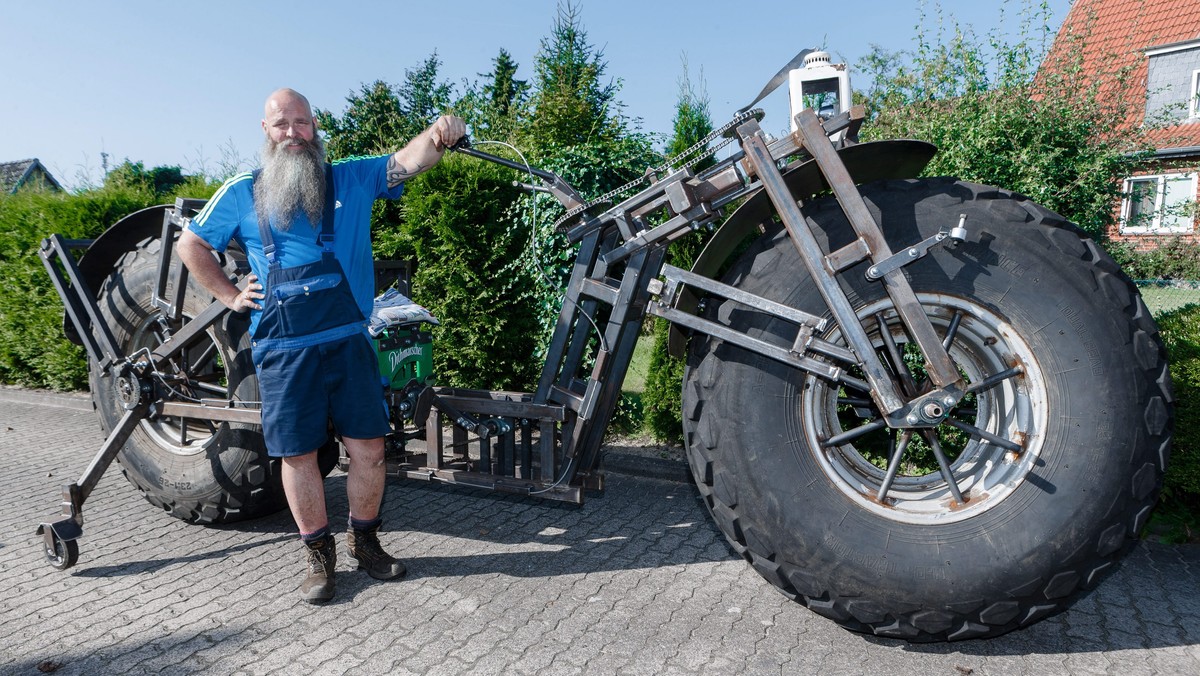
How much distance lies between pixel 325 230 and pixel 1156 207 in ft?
48.9

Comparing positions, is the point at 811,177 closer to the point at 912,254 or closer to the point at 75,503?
the point at 912,254

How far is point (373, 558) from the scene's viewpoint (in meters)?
3.01

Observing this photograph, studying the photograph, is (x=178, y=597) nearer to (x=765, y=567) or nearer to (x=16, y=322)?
(x=765, y=567)

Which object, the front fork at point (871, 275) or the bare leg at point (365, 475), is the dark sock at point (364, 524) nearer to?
the bare leg at point (365, 475)

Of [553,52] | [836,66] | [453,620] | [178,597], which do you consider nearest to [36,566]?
[178,597]

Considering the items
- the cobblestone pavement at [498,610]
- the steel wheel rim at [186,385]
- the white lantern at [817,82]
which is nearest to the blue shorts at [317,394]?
the cobblestone pavement at [498,610]

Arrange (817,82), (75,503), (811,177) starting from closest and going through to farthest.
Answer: (811,177) < (817,82) < (75,503)

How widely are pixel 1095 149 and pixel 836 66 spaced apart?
3.20 metres

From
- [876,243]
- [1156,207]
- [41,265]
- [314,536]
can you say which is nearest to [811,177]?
[876,243]

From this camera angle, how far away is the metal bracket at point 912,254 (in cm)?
219

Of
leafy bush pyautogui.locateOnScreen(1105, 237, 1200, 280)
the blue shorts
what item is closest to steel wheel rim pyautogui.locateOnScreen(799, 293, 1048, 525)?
the blue shorts

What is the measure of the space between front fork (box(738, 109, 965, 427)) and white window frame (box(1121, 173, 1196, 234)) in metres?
3.83

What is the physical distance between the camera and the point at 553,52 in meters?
16.7

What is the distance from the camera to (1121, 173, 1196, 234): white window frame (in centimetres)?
571
